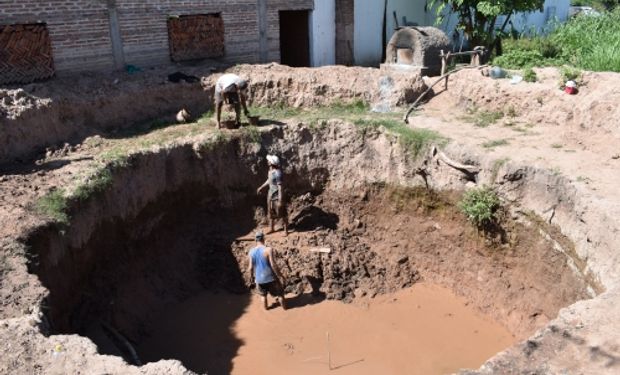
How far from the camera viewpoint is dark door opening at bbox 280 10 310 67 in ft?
56.2

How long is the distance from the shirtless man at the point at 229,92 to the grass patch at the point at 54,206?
12.4 feet

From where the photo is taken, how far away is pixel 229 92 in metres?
11.0

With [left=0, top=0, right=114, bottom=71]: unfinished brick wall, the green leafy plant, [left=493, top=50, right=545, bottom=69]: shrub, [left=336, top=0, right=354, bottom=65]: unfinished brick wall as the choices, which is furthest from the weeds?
[left=0, top=0, right=114, bottom=71]: unfinished brick wall

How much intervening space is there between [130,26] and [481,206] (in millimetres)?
9112

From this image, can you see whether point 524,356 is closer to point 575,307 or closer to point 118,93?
point 575,307

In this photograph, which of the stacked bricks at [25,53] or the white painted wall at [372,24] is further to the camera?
the white painted wall at [372,24]

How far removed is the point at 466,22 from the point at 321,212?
8.63m

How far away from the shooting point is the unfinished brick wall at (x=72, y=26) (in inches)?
430

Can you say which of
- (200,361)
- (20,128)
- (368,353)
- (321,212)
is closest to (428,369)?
(368,353)

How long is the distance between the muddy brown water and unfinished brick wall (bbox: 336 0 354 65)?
1022 centimetres

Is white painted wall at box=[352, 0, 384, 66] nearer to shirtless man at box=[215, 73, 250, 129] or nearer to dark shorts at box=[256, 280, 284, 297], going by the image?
shirtless man at box=[215, 73, 250, 129]

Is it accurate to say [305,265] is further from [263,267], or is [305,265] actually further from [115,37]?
[115,37]

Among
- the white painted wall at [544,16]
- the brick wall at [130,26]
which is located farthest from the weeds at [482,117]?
the white painted wall at [544,16]

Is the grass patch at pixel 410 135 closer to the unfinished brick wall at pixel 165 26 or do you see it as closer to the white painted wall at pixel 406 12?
the unfinished brick wall at pixel 165 26
